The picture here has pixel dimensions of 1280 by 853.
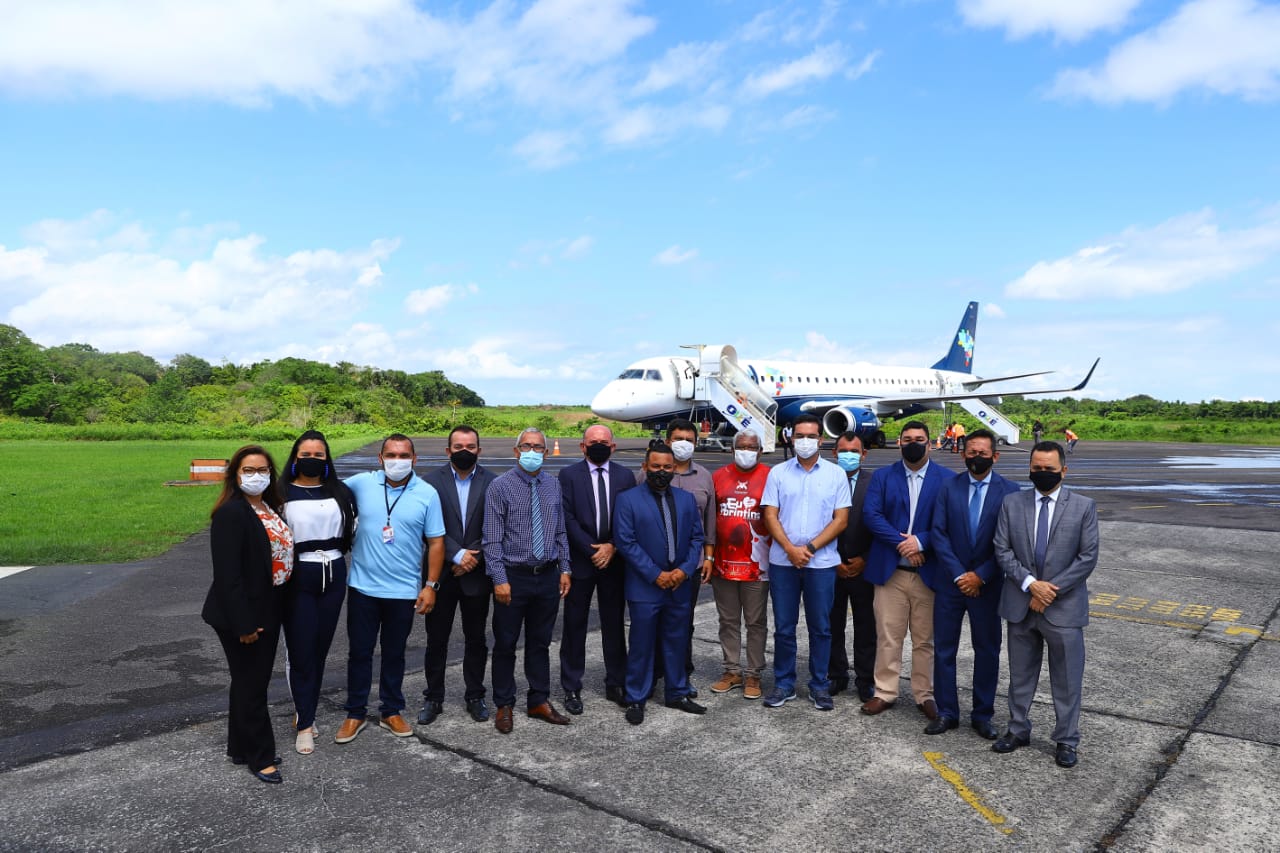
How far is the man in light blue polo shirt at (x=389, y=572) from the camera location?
5305 mm

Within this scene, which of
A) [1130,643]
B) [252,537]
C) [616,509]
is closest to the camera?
[252,537]

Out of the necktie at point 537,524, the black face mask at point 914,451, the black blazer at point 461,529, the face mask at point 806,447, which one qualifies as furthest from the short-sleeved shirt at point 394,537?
the black face mask at point 914,451

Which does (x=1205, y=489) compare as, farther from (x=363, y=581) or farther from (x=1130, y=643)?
(x=363, y=581)

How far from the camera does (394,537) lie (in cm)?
529

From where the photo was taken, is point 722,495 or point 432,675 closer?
point 432,675

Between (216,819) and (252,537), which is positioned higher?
(252,537)

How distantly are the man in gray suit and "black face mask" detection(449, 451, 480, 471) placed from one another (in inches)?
135

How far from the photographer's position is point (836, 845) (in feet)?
12.9

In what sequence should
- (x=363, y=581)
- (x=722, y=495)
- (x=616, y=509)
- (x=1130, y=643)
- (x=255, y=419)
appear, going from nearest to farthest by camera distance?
(x=363, y=581) < (x=616, y=509) < (x=722, y=495) < (x=1130, y=643) < (x=255, y=419)

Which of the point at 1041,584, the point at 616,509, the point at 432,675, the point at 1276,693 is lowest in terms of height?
the point at 1276,693

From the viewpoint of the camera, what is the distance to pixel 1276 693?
19.8 ft

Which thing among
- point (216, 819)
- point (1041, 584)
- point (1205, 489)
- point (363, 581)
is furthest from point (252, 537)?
point (1205, 489)

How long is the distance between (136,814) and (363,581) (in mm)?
1663

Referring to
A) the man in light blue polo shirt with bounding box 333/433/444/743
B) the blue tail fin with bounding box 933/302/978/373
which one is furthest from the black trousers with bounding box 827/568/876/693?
the blue tail fin with bounding box 933/302/978/373
